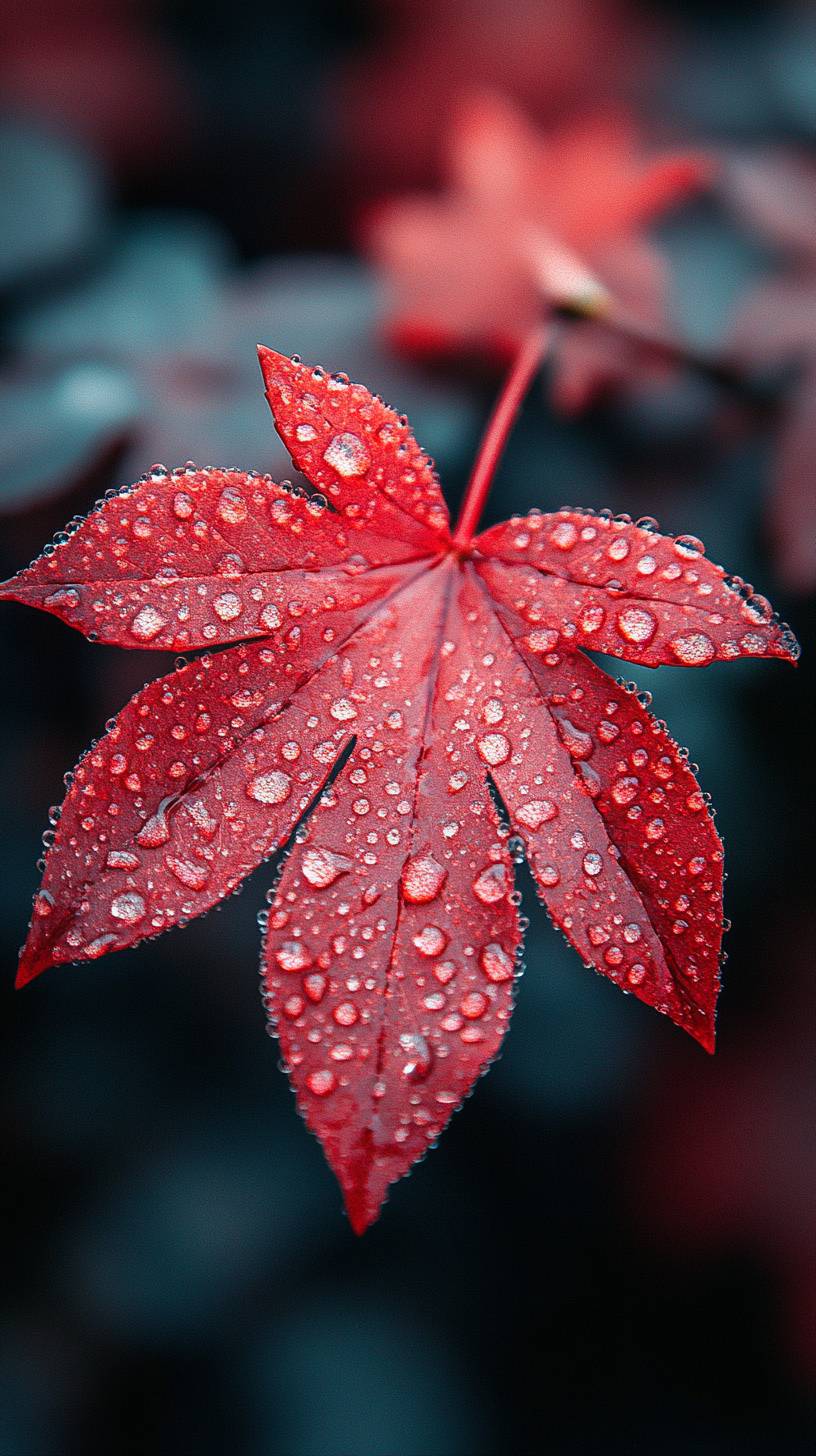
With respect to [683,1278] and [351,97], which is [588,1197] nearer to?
[683,1278]

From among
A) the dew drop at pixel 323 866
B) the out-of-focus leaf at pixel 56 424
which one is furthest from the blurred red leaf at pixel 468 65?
the dew drop at pixel 323 866

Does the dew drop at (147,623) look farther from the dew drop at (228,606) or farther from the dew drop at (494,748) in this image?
the dew drop at (494,748)

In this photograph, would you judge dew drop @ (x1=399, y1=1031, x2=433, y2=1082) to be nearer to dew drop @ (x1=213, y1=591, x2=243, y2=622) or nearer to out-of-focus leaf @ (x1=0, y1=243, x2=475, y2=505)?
dew drop @ (x1=213, y1=591, x2=243, y2=622)

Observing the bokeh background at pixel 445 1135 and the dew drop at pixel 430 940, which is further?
the bokeh background at pixel 445 1135

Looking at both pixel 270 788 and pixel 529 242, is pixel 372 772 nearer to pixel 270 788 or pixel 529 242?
pixel 270 788

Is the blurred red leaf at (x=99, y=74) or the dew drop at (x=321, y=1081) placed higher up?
the blurred red leaf at (x=99, y=74)

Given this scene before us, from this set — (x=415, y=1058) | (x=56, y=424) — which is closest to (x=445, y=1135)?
(x=415, y=1058)
